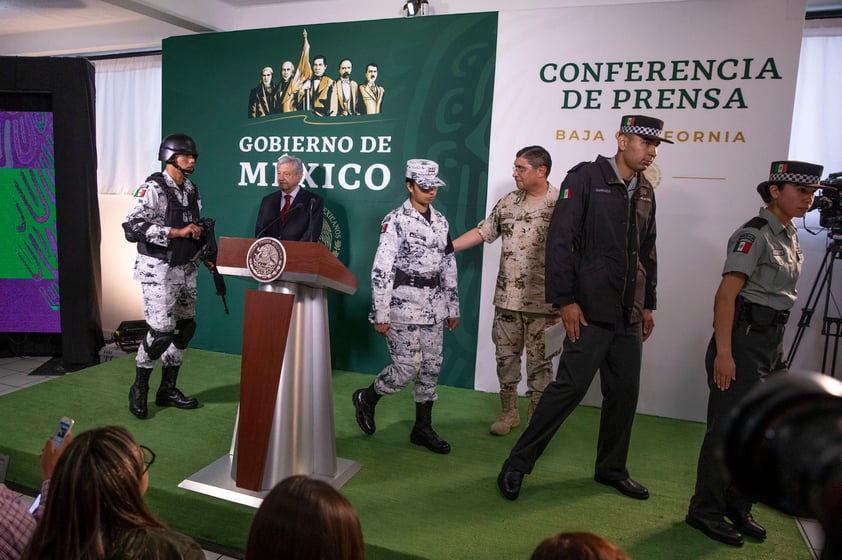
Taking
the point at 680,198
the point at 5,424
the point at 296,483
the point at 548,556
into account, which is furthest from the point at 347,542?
the point at 680,198

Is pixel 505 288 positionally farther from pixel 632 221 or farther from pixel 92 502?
pixel 92 502

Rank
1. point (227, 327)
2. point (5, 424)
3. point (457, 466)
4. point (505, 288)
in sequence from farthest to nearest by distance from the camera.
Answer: point (227, 327)
point (505, 288)
point (5, 424)
point (457, 466)

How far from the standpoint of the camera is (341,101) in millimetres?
4949

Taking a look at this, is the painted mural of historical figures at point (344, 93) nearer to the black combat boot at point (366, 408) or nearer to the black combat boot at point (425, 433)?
the black combat boot at point (366, 408)

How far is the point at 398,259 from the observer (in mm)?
3318

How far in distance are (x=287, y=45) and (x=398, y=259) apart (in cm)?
280

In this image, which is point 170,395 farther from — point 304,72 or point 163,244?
point 304,72

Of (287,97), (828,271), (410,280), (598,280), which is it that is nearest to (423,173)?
(410,280)

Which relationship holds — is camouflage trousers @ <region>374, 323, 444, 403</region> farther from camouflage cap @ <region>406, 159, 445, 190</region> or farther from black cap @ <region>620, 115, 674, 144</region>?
black cap @ <region>620, 115, 674, 144</region>

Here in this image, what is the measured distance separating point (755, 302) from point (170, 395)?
355 centimetres

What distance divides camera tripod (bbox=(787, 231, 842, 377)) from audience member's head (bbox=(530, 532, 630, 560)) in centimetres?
354

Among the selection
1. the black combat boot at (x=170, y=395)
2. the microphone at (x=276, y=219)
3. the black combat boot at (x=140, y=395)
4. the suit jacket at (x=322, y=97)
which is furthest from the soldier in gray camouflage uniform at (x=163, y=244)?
the suit jacket at (x=322, y=97)

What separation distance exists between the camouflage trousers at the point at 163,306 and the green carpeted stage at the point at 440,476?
54 centimetres

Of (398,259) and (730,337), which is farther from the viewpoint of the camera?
(398,259)
